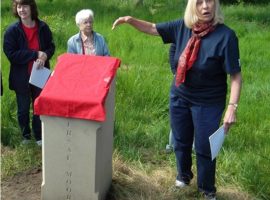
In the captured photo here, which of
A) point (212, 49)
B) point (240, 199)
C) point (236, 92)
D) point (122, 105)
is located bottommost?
point (240, 199)

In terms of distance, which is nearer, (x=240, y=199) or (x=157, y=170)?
(x=240, y=199)

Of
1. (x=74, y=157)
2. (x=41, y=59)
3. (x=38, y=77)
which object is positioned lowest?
(x=74, y=157)

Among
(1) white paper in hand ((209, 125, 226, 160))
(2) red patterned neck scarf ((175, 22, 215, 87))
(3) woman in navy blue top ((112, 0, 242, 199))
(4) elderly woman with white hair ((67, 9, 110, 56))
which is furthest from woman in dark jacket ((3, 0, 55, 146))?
(1) white paper in hand ((209, 125, 226, 160))

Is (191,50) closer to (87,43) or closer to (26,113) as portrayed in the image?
(87,43)

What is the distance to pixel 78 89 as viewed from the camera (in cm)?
349

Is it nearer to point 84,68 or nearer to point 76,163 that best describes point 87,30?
point 84,68

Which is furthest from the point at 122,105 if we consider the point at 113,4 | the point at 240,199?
the point at 113,4

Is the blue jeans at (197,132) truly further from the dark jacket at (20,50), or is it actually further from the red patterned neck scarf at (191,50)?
the dark jacket at (20,50)

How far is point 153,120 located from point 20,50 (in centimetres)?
182

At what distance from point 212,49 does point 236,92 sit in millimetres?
347

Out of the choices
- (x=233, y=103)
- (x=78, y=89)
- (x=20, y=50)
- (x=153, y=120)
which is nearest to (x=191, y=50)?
(x=233, y=103)

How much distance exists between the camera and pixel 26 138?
5098 mm

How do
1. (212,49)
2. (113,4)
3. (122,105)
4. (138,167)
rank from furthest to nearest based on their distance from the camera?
(113,4) → (122,105) → (138,167) → (212,49)

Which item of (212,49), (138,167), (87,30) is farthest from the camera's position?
(87,30)
